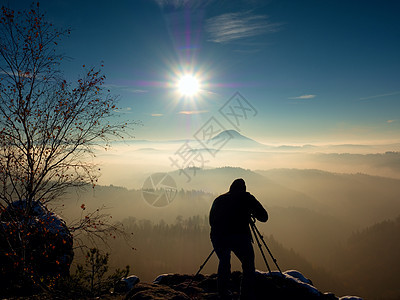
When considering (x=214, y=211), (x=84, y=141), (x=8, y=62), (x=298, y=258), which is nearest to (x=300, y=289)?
(x=214, y=211)

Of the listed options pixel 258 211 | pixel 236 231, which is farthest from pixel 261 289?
pixel 258 211

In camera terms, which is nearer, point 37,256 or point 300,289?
point 300,289

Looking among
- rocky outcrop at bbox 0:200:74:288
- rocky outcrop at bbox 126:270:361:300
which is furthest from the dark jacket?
rocky outcrop at bbox 0:200:74:288

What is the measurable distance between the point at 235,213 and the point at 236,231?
0.54 meters

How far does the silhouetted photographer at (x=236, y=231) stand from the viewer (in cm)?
656

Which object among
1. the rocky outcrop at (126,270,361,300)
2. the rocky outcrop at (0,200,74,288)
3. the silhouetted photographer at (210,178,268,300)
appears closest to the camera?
the silhouetted photographer at (210,178,268,300)

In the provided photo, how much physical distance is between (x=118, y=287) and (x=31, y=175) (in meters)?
7.28

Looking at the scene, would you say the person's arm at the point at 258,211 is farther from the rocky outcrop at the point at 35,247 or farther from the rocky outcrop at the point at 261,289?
the rocky outcrop at the point at 35,247

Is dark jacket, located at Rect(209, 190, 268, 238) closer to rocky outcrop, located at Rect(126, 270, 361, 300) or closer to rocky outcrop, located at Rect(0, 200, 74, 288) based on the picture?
rocky outcrop, located at Rect(126, 270, 361, 300)

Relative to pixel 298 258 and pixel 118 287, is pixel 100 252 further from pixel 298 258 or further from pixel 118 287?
pixel 298 258

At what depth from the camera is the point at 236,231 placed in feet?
21.9

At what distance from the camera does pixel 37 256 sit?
11656mm

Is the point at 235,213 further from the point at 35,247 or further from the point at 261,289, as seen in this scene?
the point at 35,247

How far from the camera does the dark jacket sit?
264 inches
